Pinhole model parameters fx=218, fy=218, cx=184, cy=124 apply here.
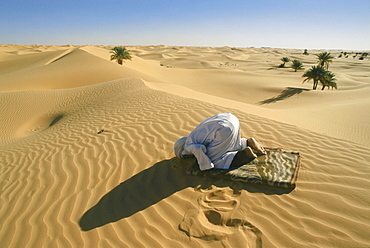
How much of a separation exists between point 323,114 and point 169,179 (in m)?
8.52

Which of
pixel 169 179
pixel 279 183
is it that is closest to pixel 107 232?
pixel 169 179

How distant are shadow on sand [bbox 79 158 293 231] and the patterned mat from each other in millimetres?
83

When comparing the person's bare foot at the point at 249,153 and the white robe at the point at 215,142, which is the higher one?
the white robe at the point at 215,142

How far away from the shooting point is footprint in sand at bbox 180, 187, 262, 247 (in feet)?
7.95

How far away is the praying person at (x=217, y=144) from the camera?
3301mm

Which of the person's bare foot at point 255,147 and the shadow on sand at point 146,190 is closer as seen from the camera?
the shadow on sand at point 146,190

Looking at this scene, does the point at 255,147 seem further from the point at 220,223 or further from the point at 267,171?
the point at 220,223

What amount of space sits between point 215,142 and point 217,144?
0.05 metres

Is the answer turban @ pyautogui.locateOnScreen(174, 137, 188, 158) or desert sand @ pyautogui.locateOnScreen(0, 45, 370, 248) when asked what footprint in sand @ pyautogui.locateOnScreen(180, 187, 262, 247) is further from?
turban @ pyautogui.locateOnScreen(174, 137, 188, 158)

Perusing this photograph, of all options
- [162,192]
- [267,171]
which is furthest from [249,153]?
[162,192]

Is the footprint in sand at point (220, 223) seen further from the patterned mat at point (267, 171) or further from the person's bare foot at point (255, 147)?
the person's bare foot at point (255, 147)

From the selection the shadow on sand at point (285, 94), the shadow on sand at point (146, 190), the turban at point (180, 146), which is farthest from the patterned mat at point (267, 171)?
the shadow on sand at point (285, 94)

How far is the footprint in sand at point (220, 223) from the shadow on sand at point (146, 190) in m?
0.25

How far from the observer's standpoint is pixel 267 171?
11.1ft
